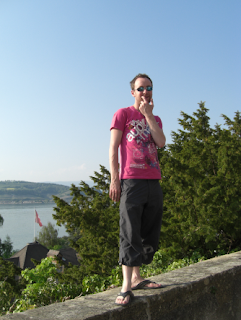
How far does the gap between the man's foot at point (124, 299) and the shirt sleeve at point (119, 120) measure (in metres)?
1.24

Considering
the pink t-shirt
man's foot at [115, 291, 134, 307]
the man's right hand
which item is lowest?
man's foot at [115, 291, 134, 307]

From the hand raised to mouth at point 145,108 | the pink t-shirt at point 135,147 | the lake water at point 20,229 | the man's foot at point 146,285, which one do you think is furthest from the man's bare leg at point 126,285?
the lake water at point 20,229

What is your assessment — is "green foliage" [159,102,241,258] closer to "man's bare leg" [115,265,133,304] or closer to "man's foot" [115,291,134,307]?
"man's bare leg" [115,265,133,304]

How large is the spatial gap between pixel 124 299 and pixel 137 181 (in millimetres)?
831

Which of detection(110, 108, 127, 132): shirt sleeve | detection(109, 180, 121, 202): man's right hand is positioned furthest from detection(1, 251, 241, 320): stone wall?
detection(110, 108, 127, 132): shirt sleeve

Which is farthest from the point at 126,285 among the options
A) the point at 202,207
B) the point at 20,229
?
the point at 20,229

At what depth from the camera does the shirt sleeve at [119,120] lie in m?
2.39

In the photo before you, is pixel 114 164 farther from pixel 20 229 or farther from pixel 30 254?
pixel 20 229

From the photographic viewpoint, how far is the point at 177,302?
6.93 feet

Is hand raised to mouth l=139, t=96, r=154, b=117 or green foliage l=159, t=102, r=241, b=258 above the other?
hand raised to mouth l=139, t=96, r=154, b=117

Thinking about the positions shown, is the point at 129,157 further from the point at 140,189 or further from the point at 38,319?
the point at 38,319

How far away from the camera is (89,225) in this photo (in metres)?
9.41

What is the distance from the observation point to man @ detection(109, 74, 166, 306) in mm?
2162

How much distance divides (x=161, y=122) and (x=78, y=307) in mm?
1631
